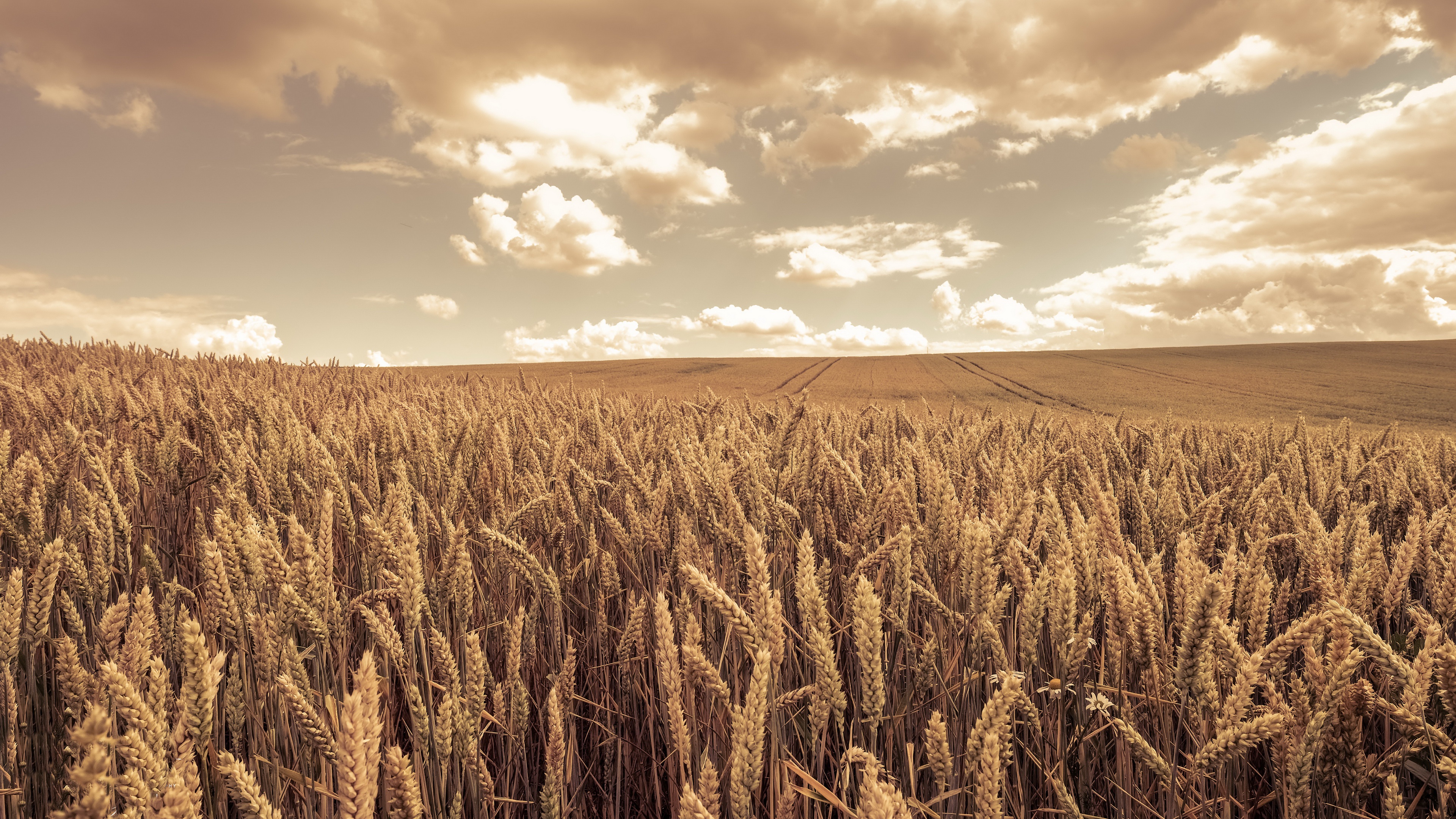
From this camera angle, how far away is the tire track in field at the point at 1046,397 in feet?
51.1

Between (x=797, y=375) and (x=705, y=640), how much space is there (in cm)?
2648

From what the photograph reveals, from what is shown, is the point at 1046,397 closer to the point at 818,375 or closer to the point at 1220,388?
the point at 1220,388

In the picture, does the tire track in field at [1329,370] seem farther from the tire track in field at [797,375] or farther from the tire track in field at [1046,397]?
the tire track in field at [797,375]

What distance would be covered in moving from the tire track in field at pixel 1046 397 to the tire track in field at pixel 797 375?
301 inches

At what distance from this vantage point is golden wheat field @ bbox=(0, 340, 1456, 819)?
3.65 ft

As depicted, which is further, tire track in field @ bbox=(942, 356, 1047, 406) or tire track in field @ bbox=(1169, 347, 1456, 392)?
tire track in field @ bbox=(1169, 347, 1456, 392)

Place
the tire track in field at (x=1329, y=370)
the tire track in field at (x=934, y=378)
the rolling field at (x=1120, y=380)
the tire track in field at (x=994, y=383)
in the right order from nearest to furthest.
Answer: the rolling field at (x=1120, y=380)
the tire track in field at (x=994, y=383)
the tire track in field at (x=934, y=378)
the tire track in field at (x=1329, y=370)

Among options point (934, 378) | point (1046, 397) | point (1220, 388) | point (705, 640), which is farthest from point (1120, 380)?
point (705, 640)

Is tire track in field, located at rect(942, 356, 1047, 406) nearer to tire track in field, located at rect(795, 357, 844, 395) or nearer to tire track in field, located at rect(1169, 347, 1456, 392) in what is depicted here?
tire track in field, located at rect(795, 357, 844, 395)

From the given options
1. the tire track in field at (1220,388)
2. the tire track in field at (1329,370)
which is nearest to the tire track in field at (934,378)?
the tire track in field at (1220,388)

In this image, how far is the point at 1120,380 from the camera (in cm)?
2480

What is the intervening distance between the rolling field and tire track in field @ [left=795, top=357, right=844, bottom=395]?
0.59ft

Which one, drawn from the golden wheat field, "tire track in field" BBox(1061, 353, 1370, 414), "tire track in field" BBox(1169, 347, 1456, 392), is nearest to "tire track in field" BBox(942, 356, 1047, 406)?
"tire track in field" BBox(1061, 353, 1370, 414)

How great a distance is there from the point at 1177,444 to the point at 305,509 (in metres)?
4.53
